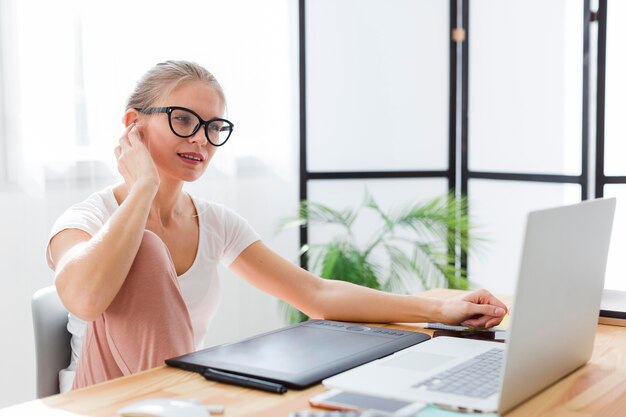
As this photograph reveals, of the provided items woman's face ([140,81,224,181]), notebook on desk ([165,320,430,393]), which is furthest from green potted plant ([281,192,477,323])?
notebook on desk ([165,320,430,393])

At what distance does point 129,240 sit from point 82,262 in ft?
0.33

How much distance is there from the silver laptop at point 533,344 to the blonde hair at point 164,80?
82cm

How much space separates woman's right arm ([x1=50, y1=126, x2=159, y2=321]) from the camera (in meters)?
1.46

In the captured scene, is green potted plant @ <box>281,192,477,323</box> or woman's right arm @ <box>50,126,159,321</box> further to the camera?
green potted plant @ <box>281,192,477,323</box>

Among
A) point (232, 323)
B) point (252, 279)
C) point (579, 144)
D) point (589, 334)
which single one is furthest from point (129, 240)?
point (579, 144)

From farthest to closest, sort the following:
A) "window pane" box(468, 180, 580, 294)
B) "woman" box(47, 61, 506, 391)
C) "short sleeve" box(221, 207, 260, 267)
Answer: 1. "window pane" box(468, 180, 580, 294)
2. "short sleeve" box(221, 207, 260, 267)
3. "woman" box(47, 61, 506, 391)

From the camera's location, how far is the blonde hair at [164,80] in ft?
6.08

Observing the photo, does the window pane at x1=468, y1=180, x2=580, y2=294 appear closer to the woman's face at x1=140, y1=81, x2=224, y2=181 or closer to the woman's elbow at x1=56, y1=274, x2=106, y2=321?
the woman's face at x1=140, y1=81, x2=224, y2=181

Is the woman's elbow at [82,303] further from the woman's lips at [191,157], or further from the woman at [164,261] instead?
the woman's lips at [191,157]

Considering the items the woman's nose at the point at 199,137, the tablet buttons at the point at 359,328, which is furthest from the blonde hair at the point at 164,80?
the tablet buttons at the point at 359,328

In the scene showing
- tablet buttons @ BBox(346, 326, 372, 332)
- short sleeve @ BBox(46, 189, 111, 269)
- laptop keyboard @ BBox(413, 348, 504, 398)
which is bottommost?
tablet buttons @ BBox(346, 326, 372, 332)

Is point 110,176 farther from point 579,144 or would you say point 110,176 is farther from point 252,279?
point 579,144

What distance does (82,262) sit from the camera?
1.55 meters

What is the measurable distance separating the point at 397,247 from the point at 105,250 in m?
2.12
